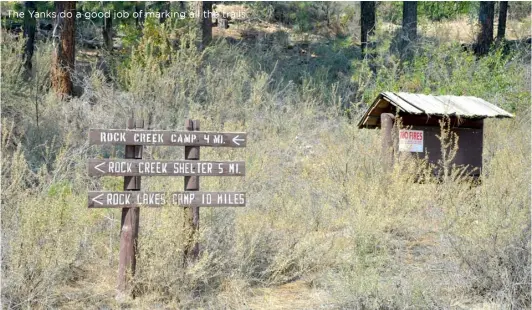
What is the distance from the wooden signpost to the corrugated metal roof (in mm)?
2826

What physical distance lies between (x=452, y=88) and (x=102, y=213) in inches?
330

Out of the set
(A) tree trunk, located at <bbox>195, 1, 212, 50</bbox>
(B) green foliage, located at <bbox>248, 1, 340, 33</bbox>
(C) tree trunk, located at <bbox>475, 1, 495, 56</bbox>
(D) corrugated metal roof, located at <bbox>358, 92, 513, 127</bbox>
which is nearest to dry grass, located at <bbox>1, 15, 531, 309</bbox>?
(D) corrugated metal roof, located at <bbox>358, 92, 513, 127</bbox>

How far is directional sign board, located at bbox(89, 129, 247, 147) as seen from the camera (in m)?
6.77

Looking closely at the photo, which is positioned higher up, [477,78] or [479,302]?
[477,78]

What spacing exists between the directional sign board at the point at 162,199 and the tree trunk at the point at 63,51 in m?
9.16

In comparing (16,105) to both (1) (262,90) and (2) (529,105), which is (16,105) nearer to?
(1) (262,90)

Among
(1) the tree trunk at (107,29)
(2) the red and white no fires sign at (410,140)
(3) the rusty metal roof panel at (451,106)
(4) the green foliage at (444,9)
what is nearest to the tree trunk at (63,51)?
(1) the tree trunk at (107,29)

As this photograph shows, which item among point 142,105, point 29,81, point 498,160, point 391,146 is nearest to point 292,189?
point 391,146

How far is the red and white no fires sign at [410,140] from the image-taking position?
9.29 meters

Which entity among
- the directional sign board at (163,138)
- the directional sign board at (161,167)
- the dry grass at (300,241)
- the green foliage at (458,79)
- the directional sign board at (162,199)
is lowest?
the dry grass at (300,241)

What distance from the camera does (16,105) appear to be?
13977mm

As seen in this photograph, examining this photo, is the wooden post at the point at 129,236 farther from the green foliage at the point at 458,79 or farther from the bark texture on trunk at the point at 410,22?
the bark texture on trunk at the point at 410,22

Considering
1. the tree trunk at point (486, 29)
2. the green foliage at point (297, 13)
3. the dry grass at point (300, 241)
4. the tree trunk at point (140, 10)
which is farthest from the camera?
the green foliage at point (297, 13)

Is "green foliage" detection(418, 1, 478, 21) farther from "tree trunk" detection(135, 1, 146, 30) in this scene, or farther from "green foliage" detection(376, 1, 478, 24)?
"tree trunk" detection(135, 1, 146, 30)
